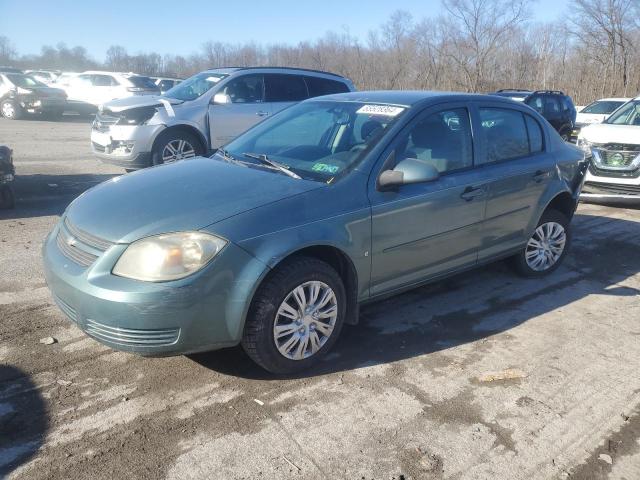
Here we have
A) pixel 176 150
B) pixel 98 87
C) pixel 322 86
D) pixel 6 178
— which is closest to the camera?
pixel 6 178

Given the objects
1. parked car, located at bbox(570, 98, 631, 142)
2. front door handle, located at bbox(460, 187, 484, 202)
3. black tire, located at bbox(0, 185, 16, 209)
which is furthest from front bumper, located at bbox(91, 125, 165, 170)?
parked car, located at bbox(570, 98, 631, 142)

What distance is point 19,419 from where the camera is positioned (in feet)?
9.54

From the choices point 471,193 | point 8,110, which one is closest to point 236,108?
point 471,193

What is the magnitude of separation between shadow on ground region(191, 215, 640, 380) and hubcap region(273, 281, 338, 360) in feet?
0.63

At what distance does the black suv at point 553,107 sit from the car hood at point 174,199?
1467cm

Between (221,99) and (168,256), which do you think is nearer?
(168,256)

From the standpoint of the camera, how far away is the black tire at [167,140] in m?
8.80

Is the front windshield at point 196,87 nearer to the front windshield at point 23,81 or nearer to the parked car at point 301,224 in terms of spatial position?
the parked car at point 301,224

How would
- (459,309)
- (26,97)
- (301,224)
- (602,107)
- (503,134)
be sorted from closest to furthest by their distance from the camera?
(301,224), (459,309), (503,134), (602,107), (26,97)

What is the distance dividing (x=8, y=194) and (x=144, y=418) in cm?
546

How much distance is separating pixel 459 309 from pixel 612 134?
Answer: 236 inches

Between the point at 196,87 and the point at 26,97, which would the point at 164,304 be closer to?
the point at 196,87

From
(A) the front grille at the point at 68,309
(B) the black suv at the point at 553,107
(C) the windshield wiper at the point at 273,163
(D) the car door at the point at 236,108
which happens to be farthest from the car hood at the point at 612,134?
(A) the front grille at the point at 68,309

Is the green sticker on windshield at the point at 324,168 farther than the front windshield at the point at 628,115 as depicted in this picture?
No
